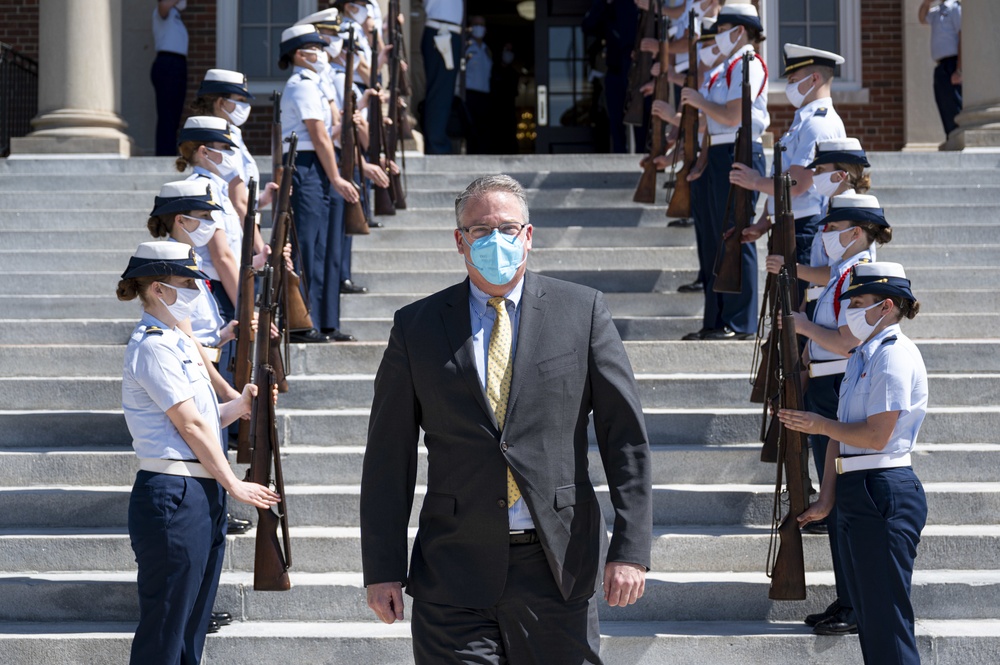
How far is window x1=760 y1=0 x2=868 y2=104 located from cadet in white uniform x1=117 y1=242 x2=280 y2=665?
10.5 meters

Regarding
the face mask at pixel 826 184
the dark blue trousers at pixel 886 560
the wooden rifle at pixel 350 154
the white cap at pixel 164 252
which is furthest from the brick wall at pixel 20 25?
the dark blue trousers at pixel 886 560

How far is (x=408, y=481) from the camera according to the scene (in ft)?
12.0

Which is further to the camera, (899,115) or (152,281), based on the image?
(899,115)

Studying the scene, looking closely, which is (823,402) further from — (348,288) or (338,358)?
(348,288)

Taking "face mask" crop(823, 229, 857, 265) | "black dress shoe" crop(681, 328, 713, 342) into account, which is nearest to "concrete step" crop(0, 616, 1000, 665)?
"face mask" crop(823, 229, 857, 265)

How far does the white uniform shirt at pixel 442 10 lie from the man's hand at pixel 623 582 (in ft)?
31.1

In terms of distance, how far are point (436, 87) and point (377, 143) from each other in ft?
10.8

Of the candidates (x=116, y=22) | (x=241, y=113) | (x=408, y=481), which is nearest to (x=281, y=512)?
(x=408, y=481)

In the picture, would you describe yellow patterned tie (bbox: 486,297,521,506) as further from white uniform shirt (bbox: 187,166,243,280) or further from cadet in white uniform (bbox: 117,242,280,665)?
white uniform shirt (bbox: 187,166,243,280)

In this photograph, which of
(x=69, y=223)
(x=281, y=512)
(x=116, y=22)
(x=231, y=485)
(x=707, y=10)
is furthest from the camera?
(x=116, y=22)

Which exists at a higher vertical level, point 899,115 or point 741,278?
point 899,115

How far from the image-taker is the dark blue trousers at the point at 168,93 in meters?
13.1

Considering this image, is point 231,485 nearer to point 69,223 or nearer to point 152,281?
point 152,281

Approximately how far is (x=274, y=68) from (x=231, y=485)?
34.5ft
